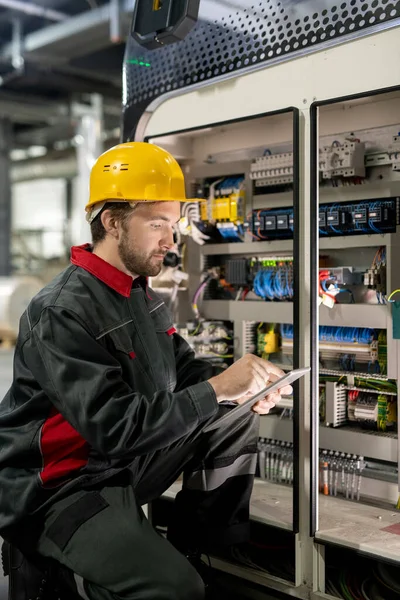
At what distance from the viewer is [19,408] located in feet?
6.33

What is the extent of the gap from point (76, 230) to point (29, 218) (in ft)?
8.21

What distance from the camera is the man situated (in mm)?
1791

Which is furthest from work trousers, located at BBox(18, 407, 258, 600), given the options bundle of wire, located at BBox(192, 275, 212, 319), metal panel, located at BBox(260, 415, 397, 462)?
bundle of wire, located at BBox(192, 275, 212, 319)

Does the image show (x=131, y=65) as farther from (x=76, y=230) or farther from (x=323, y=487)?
(x=76, y=230)

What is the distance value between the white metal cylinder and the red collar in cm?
700

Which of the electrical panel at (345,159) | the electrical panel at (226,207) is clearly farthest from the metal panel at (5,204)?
the electrical panel at (345,159)

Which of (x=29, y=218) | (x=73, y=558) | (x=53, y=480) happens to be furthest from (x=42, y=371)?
(x=29, y=218)

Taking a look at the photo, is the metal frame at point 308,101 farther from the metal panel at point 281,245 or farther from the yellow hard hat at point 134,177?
the metal panel at point 281,245

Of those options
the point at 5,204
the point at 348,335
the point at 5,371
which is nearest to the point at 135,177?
the point at 348,335

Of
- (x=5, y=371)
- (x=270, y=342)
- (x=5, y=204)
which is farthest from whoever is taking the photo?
(x=5, y=204)

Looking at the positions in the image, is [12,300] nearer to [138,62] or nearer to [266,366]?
[138,62]

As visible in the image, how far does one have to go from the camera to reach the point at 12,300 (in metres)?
8.82

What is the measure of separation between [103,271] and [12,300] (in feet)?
23.3

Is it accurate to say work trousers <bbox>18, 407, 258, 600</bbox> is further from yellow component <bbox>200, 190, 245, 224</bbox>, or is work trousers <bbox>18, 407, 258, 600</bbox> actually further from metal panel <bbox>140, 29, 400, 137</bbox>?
yellow component <bbox>200, 190, 245, 224</bbox>
